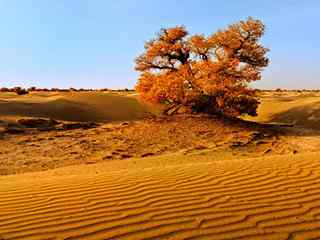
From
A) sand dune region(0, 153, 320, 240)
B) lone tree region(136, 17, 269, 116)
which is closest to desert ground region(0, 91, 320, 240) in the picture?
sand dune region(0, 153, 320, 240)

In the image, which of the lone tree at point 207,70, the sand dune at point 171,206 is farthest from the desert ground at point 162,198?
the lone tree at point 207,70

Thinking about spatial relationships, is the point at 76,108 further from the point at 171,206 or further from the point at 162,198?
the point at 171,206

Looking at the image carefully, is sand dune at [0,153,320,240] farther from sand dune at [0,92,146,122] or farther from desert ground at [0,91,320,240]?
sand dune at [0,92,146,122]

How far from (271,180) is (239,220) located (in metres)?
2.22

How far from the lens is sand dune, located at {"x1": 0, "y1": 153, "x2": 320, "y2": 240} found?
180 inches

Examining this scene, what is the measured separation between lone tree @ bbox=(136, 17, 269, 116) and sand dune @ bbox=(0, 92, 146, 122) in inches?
204

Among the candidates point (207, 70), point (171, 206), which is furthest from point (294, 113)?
point (171, 206)

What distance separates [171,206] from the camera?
17.8 ft

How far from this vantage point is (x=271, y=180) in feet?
22.6

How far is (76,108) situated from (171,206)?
2389cm

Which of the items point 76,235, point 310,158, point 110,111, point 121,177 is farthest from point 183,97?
point 76,235

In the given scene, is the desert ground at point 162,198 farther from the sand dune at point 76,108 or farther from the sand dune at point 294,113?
the sand dune at point 294,113

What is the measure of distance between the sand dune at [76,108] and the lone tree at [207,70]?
5189 mm

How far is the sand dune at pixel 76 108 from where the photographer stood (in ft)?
83.3
